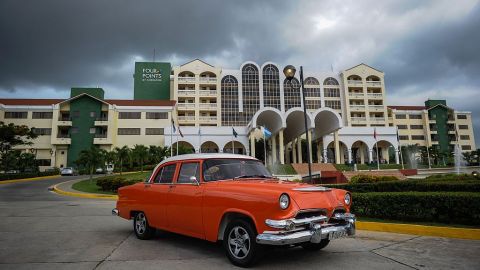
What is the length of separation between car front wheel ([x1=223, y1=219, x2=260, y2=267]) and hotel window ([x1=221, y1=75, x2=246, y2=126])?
53.9 m

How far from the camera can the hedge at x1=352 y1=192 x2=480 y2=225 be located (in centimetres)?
769

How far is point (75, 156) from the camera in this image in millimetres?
50875

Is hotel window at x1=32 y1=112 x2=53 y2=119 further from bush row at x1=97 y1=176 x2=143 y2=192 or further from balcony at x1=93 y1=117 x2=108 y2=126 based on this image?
bush row at x1=97 y1=176 x2=143 y2=192

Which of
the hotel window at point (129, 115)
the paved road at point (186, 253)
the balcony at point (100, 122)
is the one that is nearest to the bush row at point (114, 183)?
the paved road at point (186, 253)

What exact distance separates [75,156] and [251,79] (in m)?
33.1

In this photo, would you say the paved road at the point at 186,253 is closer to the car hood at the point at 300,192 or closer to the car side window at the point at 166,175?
the car hood at the point at 300,192

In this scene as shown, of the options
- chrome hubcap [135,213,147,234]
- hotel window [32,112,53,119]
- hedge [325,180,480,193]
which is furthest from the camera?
hotel window [32,112,53,119]

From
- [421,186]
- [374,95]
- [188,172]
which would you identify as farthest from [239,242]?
[374,95]

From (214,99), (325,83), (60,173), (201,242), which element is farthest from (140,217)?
(325,83)

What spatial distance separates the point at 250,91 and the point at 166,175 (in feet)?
181

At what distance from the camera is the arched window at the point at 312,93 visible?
6359 centimetres

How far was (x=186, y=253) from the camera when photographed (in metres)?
5.56

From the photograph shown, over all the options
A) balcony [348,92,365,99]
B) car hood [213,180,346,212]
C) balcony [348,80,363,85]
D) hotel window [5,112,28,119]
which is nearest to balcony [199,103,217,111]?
balcony [348,92,365,99]

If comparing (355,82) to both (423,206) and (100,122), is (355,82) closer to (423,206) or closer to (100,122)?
(100,122)
